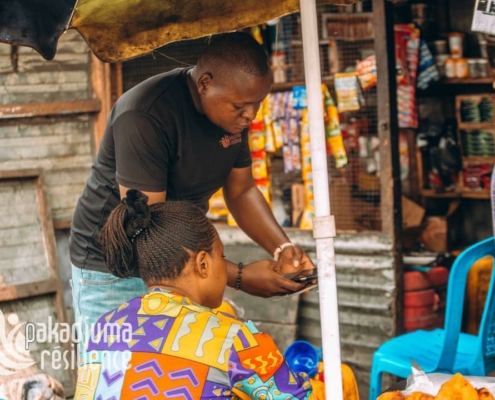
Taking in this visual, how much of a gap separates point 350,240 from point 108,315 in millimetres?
2855

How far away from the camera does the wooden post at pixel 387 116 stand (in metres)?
4.60

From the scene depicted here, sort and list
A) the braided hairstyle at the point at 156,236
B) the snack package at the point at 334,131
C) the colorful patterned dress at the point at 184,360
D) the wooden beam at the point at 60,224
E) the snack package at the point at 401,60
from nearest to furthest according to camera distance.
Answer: the colorful patterned dress at the point at 184,360 → the braided hairstyle at the point at 156,236 → the snack package at the point at 334,131 → the wooden beam at the point at 60,224 → the snack package at the point at 401,60

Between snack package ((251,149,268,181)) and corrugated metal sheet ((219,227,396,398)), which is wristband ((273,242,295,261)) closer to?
corrugated metal sheet ((219,227,396,398))

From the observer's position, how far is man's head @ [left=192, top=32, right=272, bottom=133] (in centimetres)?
270

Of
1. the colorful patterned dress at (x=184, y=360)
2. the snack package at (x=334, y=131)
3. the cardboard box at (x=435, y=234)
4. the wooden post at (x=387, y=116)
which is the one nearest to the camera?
the colorful patterned dress at (x=184, y=360)

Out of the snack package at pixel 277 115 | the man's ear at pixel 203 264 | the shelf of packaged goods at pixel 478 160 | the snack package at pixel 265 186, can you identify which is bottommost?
the man's ear at pixel 203 264

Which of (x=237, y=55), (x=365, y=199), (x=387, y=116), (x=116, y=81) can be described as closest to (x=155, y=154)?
(x=237, y=55)

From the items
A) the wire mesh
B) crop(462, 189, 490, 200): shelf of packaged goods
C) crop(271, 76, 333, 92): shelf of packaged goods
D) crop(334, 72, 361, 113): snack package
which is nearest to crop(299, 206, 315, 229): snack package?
the wire mesh

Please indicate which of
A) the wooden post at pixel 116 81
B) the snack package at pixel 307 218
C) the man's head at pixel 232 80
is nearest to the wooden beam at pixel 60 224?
the wooden post at pixel 116 81

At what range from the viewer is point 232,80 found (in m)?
2.70

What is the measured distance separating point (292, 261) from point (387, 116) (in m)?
1.94

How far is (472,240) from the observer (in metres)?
6.11

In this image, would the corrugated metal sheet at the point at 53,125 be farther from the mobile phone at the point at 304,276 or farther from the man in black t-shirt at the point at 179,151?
the mobile phone at the point at 304,276

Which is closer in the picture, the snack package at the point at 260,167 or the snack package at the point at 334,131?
the snack package at the point at 334,131
